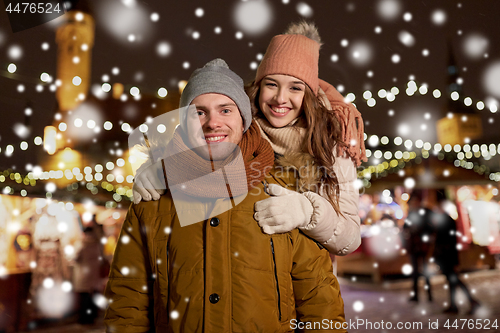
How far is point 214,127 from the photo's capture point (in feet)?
3.92

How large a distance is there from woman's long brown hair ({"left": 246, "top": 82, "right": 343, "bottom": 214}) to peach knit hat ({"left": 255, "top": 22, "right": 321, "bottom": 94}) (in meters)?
0.08

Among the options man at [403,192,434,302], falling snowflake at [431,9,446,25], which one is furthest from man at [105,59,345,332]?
man at [403,192,434,302]

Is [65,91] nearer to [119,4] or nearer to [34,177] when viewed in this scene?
[34,177]

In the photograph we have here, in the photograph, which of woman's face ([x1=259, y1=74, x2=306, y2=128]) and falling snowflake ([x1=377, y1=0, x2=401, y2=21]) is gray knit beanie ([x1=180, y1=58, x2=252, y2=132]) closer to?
woman's face ([x1=259, y1=74, x2=306, y2=128])

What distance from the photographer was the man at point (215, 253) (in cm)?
110

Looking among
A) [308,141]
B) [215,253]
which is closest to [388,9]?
[308,141]

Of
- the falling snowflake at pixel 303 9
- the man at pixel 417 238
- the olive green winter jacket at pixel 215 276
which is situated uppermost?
the falling snowflake at pixel 303 9

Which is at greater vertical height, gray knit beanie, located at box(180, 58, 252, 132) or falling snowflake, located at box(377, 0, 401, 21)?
falling snowflake, located at box(377, 0, 401, 21)

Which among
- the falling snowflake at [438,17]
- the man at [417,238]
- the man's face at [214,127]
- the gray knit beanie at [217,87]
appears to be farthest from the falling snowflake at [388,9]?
the man's face at [214,127]

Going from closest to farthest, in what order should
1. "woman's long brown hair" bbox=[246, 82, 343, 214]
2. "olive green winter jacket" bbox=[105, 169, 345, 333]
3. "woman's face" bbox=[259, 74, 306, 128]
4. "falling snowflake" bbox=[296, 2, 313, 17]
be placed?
1. "olive green winter jacket" bbox=[105, 169, 345, 333]
2. "woman's long brown hair" bbox=[246, 82, 343, 214]
3. "woman's face" bbox=[259, 74, 306, 128]
4. "falling snowflake" bbox=[296, 2, 313, 17]

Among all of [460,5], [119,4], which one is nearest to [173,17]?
[119,4]

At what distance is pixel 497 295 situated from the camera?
5.61m

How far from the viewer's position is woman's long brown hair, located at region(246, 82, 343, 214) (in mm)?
1388

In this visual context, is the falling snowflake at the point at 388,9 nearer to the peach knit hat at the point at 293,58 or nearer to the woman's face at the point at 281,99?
the peach knit hat at the point at 293,58
